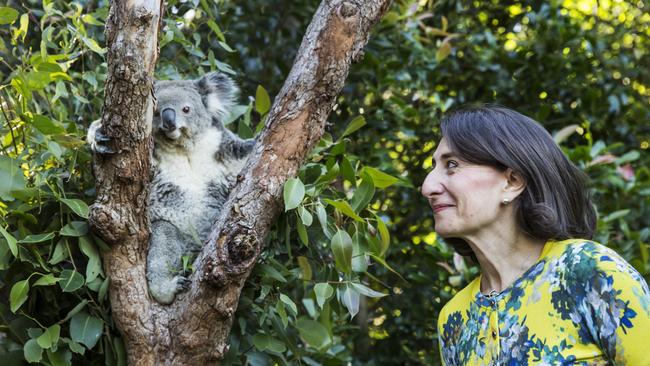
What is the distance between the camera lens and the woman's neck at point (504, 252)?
210 cm

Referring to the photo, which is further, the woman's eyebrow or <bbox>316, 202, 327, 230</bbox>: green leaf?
<bbox>316, 202, 327, 230</bbox>: green leaf

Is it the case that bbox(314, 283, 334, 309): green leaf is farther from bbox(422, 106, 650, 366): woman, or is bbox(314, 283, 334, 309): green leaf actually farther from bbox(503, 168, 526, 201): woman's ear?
bbox(503, 168, 526, 201): woman's ear

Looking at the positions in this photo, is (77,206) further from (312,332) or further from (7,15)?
(312,332)

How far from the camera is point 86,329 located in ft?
7.54

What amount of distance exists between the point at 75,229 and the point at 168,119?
2.56 ft

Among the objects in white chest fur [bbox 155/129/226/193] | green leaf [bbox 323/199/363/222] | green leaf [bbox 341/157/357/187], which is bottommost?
white chest fur [bbox 155/129/226/193]

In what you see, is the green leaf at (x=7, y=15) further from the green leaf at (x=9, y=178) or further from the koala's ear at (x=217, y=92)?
the koala's ear at (x=217, y=92)

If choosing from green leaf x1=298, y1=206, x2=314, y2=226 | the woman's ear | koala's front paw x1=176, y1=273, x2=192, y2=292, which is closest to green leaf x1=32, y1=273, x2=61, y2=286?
koala's front paw x1=176, y1=273, x2=192, y2=292

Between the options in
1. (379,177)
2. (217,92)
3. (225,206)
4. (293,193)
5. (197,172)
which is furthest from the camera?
(217,92)

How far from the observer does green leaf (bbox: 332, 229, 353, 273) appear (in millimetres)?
2307

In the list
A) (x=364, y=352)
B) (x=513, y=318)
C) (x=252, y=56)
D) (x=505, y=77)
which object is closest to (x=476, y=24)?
(x=505, y=77)

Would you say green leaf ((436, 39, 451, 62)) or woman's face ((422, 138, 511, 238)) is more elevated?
woman's face ((422, 138, 511, 238))

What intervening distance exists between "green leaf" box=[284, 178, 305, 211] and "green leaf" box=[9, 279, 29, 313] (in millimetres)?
771

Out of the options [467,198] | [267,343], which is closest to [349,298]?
[267,343]
